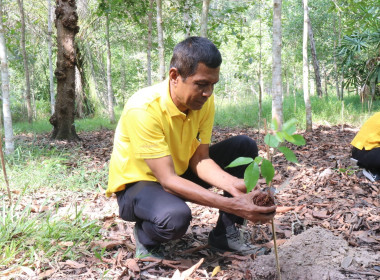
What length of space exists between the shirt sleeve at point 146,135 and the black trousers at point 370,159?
2.45 metres

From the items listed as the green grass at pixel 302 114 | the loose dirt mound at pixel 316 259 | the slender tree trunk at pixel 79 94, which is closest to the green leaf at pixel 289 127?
the loose dirt mound at pixel 316 259

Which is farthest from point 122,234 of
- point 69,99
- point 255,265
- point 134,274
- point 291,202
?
point 69,99

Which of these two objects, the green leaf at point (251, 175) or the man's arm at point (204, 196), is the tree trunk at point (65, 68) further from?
the green leaf at point (251, 175)

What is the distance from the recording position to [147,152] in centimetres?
180

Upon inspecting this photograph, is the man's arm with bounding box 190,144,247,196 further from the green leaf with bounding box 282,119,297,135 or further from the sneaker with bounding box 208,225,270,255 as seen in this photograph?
the green leaf with bounding box 282,119,297,135

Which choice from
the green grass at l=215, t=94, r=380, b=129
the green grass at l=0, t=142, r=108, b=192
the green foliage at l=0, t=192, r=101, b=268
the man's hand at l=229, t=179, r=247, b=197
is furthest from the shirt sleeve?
the green grass at l=215, t=94, r=380, b=129

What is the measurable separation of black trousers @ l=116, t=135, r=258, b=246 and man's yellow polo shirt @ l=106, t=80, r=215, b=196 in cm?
9

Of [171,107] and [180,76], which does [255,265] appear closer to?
[171,107]

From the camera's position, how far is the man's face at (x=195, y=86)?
1.75 meters

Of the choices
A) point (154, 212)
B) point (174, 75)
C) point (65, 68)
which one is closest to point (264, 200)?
point (154, 212)

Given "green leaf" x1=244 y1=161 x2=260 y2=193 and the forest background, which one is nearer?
"green leaf" x1=244 y1=161 x2=260 y2=193

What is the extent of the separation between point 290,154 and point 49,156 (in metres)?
4.13

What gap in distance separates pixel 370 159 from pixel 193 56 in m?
2.49

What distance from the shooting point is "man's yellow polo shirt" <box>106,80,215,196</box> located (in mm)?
1829
